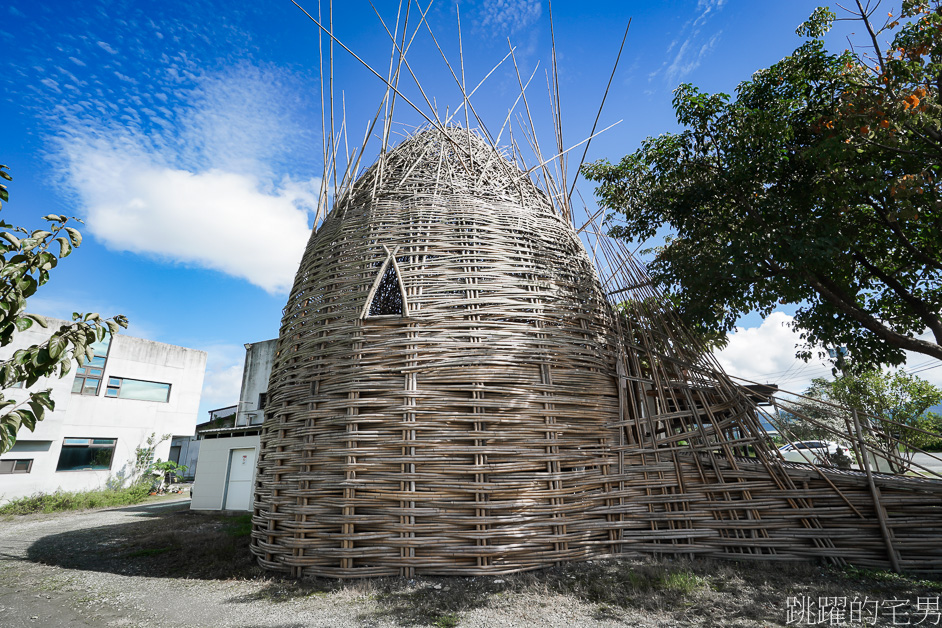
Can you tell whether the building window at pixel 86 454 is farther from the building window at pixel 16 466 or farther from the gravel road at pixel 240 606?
the gravel road at pixel 240 606

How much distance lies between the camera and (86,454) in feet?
58.8

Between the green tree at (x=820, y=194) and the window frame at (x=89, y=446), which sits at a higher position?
the green tree at (x=820, y=194)

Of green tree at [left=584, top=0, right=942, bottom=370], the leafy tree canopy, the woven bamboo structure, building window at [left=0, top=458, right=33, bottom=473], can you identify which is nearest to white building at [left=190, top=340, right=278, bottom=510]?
building window at [left=0, top=458, right=33, bottom=473]

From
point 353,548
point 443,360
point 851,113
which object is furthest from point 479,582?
point 851,113

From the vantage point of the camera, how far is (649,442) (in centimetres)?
475

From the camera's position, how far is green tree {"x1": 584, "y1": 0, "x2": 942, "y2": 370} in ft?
17.0

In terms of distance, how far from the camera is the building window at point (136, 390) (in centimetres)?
1891

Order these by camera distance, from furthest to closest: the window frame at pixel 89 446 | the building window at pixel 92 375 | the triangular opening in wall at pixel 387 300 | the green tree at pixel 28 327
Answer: the building window at pixel 92 375 → the window frame at pixel 89 446 → the triangular opening in wall at pixel 387 300 → the green tree at pixel 28 327

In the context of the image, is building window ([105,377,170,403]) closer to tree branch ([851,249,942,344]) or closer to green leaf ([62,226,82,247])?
green leaf ([62,226,82,247])

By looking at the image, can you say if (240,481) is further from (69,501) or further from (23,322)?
(23,322)

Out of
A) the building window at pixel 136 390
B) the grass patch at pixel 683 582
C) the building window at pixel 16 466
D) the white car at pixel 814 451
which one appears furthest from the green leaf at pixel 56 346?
the building window at pixel 136 390

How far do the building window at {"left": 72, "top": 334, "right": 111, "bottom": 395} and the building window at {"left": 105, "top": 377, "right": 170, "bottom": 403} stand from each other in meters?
0.44

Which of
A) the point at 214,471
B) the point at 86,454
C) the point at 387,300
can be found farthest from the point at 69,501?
the point at 387,300

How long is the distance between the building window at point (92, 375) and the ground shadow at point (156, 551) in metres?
11.5
